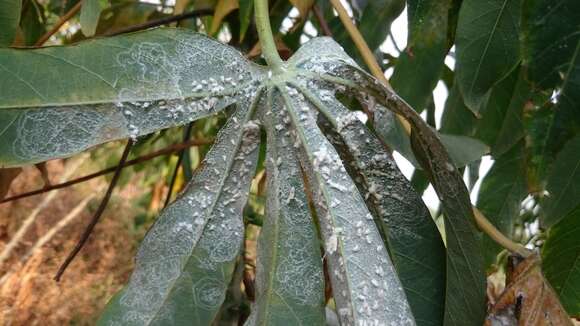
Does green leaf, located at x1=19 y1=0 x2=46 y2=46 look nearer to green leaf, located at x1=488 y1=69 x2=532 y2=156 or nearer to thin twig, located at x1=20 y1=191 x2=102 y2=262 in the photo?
green leaf, located at x1=488 y1=69 x2=532 y2=156

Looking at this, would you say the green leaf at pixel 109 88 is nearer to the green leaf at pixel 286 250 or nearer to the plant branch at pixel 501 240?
the green leaf at pixel 286 250

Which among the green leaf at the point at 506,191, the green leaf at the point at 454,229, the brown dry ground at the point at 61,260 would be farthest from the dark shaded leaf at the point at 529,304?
the brown dry ground at the point at 61,260

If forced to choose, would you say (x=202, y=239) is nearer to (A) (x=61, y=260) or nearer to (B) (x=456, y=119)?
(B) (x=456, y=119)

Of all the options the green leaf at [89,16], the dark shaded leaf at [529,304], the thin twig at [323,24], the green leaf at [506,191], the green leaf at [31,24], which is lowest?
the dark shaded leaf at [529,304]

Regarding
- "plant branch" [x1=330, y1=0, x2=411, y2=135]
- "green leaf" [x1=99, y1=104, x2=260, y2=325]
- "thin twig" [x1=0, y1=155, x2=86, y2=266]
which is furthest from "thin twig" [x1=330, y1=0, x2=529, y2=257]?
"thin twig" [x1=0, y1=155, x2=86, y2=266]

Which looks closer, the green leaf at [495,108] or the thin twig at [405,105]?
the thin twig at [405,105]

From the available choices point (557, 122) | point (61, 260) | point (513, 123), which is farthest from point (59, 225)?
point (557, 122)

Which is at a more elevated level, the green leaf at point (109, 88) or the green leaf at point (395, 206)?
the green leaf at point (109, 88)

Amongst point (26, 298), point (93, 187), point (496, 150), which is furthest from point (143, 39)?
point (93, 187)

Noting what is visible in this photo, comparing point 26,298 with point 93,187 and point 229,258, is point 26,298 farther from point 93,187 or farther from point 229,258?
point 229,258
